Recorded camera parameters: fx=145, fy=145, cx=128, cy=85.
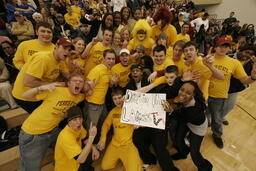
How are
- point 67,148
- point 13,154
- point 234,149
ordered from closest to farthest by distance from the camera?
point 67,148, point 13,154, point 234,149

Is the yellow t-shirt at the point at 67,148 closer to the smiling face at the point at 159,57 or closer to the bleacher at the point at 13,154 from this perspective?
the bleacher at the point at 13,154

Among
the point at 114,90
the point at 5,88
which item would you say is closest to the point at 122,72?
the point at 114,90

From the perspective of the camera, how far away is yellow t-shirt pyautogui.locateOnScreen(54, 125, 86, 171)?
4.50 feet

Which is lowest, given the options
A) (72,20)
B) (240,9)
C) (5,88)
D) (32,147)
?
(32,147)

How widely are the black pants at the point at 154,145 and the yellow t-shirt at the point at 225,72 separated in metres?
0.99

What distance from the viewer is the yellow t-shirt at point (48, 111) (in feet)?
4.88

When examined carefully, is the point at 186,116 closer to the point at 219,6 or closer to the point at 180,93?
the point at 180,93

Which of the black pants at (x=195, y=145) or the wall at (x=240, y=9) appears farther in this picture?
the wall at (x=240, y=9)

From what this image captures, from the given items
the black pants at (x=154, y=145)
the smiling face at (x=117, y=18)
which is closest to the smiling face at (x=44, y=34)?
the smiling face at (x=117, y=18)

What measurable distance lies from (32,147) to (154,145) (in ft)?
4.54

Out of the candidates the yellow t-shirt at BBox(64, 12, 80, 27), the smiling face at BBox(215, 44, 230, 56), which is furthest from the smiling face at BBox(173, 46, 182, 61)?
the yellow t-shirt at BBox(64, 12, 80, 27)

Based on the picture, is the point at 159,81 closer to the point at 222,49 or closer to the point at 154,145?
the point at 154,145

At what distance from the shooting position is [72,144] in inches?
54.6

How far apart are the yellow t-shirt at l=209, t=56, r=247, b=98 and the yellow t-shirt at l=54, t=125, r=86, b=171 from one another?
1856 millimetres
